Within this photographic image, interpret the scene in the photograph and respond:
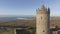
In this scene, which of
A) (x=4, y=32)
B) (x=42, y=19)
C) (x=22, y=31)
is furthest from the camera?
(x=4, y=32)

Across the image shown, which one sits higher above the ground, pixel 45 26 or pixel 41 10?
pixel 41 10

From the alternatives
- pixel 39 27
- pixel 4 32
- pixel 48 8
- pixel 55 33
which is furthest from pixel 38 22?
pixel 4 32

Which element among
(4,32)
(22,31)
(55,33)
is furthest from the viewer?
(4,32)

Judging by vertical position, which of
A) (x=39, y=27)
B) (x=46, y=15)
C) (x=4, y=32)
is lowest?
(x=4, y=32)

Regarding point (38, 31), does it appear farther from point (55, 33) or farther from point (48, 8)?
point (55, 33)

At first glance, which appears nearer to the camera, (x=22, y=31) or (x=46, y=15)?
(x=46, y=15)

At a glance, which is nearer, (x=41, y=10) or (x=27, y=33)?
(x=41, y=10)

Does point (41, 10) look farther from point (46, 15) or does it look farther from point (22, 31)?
point (22, 31)

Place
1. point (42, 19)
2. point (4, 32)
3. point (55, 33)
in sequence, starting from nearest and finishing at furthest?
point (42, 19)
point (55, 33)
point (4, 32)

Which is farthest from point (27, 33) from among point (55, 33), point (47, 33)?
point (47, 33)
